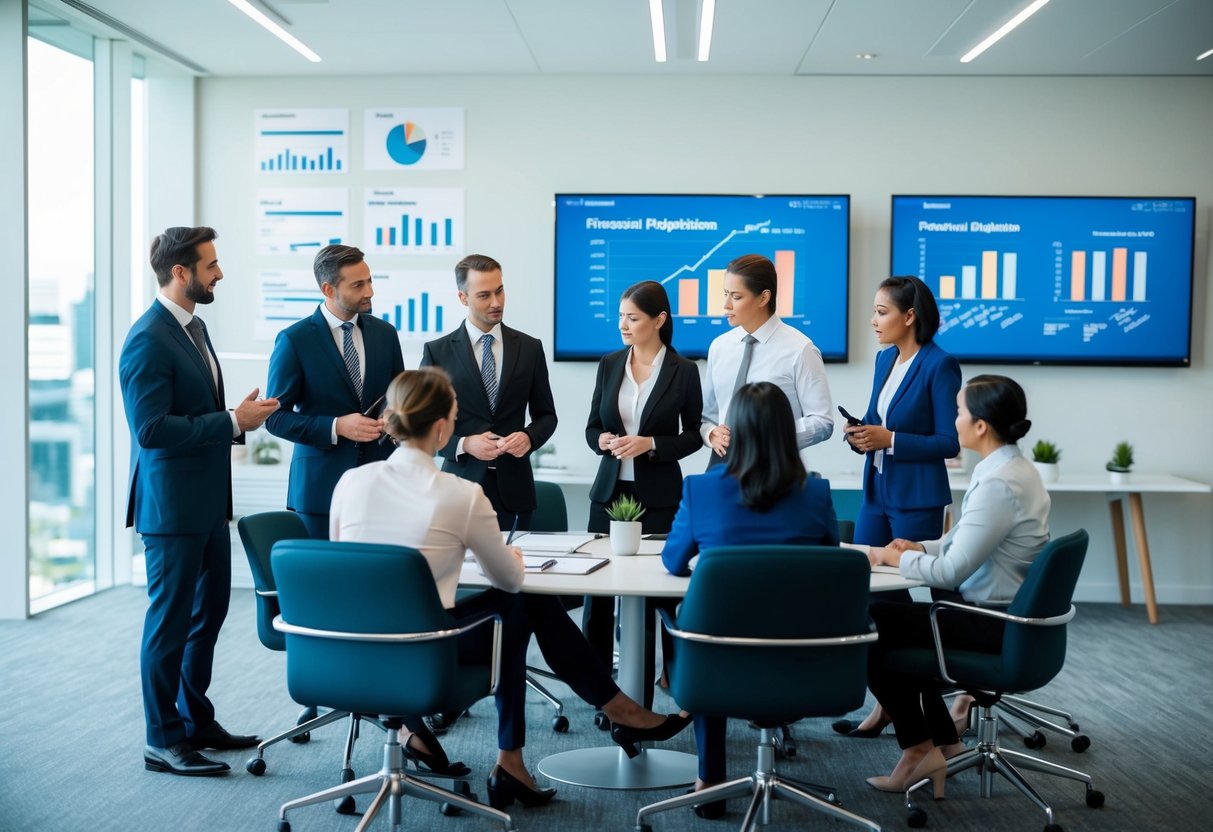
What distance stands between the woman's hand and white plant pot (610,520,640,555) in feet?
2.87

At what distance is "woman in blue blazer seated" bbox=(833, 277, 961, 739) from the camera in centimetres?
379

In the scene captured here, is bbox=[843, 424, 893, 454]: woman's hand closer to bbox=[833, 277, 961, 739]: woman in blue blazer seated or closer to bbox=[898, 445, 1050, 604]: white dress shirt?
bbox=[833, 277, 961, 739]: woman in blue blazer seated

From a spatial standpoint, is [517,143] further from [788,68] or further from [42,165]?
[42,165]

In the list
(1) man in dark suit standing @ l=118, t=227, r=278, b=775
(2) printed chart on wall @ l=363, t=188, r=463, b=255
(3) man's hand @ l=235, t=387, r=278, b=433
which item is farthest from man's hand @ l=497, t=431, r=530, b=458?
(2) printed chart on wall @ l=363, t=188, r=463, b=255

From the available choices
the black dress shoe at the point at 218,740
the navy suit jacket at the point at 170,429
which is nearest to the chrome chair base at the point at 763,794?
the black dress shoe at the point at 218,740

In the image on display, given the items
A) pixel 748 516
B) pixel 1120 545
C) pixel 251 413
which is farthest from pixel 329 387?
pixel 1120 545

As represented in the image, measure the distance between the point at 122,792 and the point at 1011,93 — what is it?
5703 millimetres

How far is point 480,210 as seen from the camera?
6.51m

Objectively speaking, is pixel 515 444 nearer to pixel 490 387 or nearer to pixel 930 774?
pixel 490 387

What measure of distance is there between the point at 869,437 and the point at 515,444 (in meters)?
1.24

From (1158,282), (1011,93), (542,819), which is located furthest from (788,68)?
(542,819)

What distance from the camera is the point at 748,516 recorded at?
285 cm

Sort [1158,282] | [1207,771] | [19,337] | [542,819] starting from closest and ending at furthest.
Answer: [542,819] < [1207,771] < [19,337] < [1158,282]

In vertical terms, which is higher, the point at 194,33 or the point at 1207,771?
the point at 194,33
